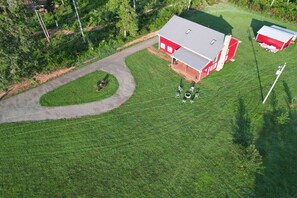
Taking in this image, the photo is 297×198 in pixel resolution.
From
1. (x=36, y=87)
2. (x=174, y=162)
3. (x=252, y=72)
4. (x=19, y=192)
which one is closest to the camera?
(x=19, y=192)

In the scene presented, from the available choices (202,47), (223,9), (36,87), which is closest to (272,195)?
(202,47)

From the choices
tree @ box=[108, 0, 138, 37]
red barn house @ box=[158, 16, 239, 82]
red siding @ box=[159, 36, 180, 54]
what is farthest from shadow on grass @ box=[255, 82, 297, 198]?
tree @ box=[108, 0, 138, 37]

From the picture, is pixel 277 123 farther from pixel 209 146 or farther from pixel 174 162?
pixel 174 162

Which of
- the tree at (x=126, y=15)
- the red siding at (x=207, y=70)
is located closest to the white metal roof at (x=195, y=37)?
the red siding at (x=207, y=70)

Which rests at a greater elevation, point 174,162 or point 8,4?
point 8,4

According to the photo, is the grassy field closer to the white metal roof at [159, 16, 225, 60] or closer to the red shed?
the white metal roof at [159, 16, 225, 60]

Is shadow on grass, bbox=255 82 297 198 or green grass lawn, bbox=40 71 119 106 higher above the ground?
green grass lawn, bbox=40 71 119 106
